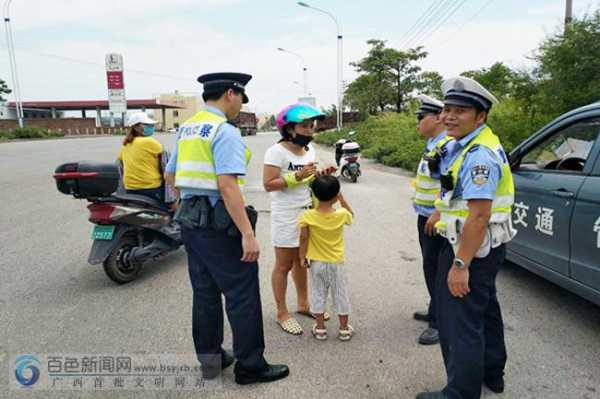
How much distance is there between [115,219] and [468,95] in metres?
3.31

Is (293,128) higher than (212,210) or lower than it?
higher

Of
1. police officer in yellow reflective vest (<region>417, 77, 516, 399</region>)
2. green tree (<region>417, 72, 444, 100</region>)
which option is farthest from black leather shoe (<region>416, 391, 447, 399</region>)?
green tree (<region>417, 72, 444, 100</region>)

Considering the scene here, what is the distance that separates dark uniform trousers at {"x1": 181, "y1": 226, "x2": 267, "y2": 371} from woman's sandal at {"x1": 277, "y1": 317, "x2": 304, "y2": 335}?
0.61 metres

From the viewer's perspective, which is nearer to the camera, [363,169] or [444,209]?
[444,209]

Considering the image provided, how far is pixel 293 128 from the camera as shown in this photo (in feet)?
9.37

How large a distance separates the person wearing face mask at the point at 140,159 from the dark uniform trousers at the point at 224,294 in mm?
2244

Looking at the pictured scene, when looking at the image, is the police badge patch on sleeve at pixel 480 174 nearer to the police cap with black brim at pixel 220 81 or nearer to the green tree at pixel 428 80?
the police cap with black brim at pixel 220 81

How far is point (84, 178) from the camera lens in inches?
145

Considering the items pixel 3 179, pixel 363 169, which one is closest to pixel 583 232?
pixel 363 169

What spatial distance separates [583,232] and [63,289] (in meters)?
4.46

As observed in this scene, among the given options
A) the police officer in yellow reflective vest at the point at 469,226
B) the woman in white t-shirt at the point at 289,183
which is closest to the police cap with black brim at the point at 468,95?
the police officer in yellow reflective vest at the point at 469,226

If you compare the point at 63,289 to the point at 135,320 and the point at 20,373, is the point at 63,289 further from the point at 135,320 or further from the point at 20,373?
the point at 20,373

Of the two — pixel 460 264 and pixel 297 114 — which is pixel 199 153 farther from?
pixel 460 264

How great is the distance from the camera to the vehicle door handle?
2.99 meters
